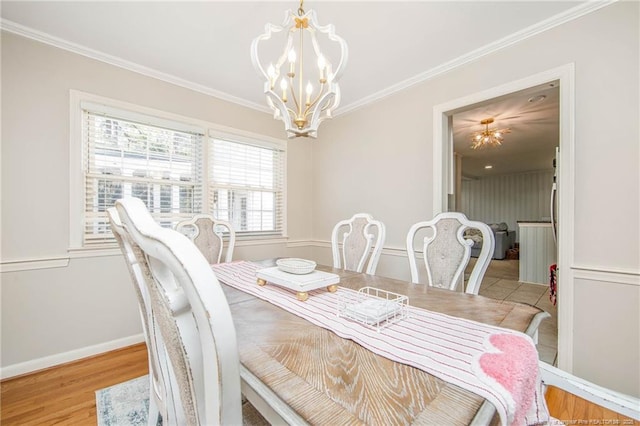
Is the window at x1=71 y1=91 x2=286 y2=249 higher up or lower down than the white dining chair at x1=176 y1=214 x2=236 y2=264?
higher up

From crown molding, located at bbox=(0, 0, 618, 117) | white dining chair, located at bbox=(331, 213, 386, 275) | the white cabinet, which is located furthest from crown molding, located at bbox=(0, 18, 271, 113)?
the white cabinet

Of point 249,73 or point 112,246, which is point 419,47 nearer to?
point 249,73

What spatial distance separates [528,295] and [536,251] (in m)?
1.14

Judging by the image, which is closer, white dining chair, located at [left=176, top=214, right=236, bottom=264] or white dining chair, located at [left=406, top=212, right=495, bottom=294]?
white dining chair, located at [left=406, top=212, right=495, bottom=294]

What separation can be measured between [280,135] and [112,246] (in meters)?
2.18

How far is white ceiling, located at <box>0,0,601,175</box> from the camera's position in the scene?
1.72 meters

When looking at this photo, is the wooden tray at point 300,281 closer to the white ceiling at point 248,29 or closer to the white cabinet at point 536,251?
the white ceiling at point 248,29

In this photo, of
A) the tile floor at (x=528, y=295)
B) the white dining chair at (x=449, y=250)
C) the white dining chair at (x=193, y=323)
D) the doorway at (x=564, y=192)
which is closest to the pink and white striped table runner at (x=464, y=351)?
the white dining chair at (x=193, y=323)

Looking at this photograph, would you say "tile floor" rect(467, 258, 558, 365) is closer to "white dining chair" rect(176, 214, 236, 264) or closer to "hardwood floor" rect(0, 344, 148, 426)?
"white dining chair" rect(176, 214, 236, 264)

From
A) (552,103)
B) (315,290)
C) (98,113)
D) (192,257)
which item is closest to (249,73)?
(98,113)

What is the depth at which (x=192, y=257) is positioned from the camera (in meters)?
0.38

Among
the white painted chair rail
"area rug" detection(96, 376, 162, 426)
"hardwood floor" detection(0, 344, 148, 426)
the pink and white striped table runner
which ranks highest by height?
the pink and white striped table runner

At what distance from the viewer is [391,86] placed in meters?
2.77

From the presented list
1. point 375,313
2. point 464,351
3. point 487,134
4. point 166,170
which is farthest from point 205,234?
point 487,134
